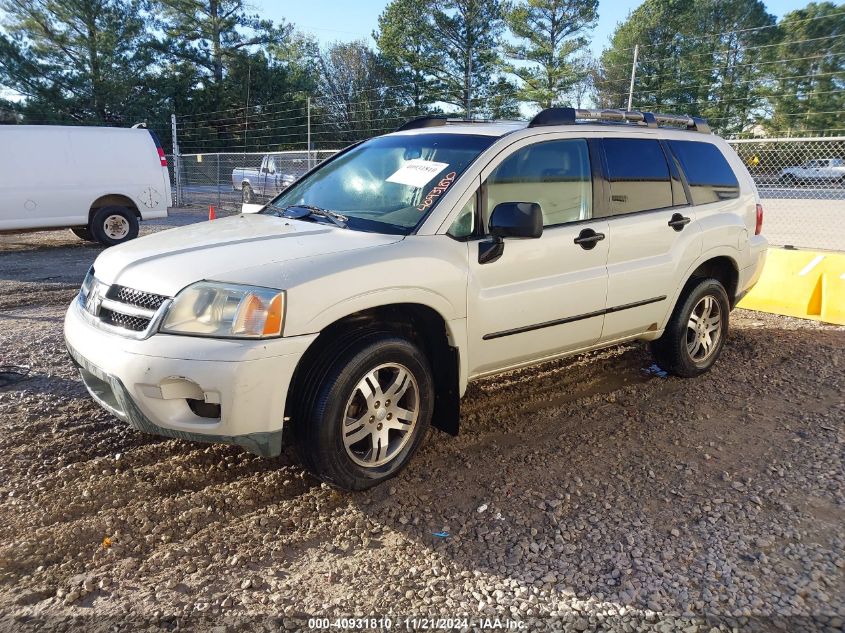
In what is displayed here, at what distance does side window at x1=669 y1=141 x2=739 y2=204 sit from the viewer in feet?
16.3

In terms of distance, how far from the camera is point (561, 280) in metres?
4.02

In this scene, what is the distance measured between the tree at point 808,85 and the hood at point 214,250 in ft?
95.4

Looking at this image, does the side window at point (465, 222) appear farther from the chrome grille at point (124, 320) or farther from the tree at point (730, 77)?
the tree at point (730, 77)

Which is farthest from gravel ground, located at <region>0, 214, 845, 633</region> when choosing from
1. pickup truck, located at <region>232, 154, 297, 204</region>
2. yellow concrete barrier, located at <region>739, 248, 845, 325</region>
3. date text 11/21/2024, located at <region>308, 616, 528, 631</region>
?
pickup truck, located at <region>232, 154, 297, 204</region>

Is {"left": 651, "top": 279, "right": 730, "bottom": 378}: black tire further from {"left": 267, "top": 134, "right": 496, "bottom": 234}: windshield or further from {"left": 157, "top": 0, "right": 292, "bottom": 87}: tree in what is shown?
{"left": 157, "top": 0, "right": 292, "bottom": 87}: tree

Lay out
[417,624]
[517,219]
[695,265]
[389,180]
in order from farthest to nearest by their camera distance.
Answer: [695,265] < [389,180] < [517,219] < [417,624]

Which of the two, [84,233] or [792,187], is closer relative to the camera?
[84,233]

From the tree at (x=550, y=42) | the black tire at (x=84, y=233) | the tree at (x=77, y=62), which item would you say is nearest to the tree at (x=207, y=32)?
the tree at (x=77, y=62)

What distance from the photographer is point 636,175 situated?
455cm

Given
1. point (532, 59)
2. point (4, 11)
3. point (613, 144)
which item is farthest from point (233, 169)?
point (4, 11)

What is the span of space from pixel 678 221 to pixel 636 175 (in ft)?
1.60

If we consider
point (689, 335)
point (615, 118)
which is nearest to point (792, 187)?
point (689, 335)

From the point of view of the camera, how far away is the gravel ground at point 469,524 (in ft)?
8.34

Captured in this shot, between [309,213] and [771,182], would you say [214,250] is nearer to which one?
[309,213]
